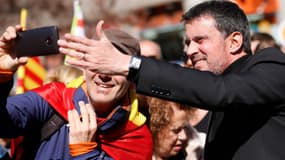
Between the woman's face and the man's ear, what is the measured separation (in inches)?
42.1

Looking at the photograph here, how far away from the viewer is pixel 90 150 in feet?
9.17

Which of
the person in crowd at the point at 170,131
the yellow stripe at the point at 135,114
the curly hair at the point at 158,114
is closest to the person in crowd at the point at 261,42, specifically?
the person in crowd at the point at 170,131

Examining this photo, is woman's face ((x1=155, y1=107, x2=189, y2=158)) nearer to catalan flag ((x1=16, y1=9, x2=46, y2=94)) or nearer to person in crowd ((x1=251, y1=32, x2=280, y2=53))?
person in crowd ((x1=251, y1=32, x2=280, y2=53))

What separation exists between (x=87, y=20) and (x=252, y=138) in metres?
18.0

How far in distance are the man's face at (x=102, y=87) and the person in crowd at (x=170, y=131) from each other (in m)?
0.57

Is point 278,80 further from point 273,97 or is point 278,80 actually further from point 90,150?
point 90,150

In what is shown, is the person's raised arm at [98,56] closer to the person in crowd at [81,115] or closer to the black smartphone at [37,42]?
the black smartphone at [37,42]

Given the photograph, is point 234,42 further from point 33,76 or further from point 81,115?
point 33,76

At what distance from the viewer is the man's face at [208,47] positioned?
2.67m

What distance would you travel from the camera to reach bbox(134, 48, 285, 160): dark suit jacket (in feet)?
7.32

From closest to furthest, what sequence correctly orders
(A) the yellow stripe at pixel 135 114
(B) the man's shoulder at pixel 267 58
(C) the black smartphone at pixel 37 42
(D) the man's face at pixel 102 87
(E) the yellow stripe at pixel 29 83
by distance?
(B) the man's shoulder at pixel 267 58 < (C) the black smartphone at pixel 37 42 < (D) the man's face at pixel 102 87 < (A) the yellow stripe at pixel 135 114 < (E) the yellow stripe at pixel 29 83

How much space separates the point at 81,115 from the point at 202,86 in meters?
0.83

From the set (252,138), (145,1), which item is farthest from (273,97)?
(145,1)

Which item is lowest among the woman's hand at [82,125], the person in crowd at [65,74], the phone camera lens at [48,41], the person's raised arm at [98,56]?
the person in crowd at [65,74]
